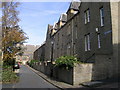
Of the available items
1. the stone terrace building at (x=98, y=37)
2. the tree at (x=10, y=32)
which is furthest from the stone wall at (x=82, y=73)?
the tree at (x=10, y=32)

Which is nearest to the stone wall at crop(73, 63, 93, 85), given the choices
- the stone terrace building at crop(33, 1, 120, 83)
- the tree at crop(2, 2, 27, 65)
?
the stone terrace building at crop(33, 1, 120, 83)

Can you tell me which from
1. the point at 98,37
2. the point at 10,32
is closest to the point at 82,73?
the point at 98,37

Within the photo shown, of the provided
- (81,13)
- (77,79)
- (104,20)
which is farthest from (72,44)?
(77,79)

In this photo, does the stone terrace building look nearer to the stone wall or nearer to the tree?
the stone wall

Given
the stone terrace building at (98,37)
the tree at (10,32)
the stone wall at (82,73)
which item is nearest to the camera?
the stone wall at (82,73)

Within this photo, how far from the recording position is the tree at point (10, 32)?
17828 mm

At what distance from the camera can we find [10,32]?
18266 mm

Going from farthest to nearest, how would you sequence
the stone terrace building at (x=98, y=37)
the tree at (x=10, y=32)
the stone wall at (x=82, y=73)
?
the tree at (x=10, y=32), the stone terrace building at (x=98, y=37), the stone wall at (x=82, y=73)

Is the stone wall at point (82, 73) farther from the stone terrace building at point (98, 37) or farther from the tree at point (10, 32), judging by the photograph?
the tree at point (10, 32)

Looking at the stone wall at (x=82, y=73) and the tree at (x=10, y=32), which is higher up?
the tree at (x=10, y=32)

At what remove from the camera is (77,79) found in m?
14.9

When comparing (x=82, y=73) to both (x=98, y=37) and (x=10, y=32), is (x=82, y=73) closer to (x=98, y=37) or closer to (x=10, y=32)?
(x=98, y=37)

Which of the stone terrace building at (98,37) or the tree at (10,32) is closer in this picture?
the stone terrace building at (98,37)

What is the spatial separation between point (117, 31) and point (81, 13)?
8325mm
